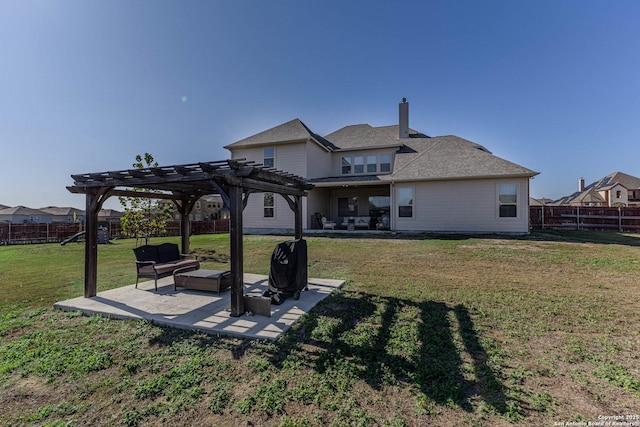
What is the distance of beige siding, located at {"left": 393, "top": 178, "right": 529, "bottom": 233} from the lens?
13625mm

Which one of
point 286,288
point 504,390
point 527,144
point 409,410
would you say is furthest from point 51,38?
point 527,144

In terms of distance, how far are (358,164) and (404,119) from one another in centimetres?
481

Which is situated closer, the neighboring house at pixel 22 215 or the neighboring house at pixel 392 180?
the neighboring house at pixel 392 180

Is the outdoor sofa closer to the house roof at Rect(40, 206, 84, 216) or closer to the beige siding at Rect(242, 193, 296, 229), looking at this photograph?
the beige siding at Rect(242, 193, 296, 229)

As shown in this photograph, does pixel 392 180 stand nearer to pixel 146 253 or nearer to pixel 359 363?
pixel 146 253

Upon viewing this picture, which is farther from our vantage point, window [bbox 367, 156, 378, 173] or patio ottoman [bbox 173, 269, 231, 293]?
window [bbox 367, 156, 378, 173]

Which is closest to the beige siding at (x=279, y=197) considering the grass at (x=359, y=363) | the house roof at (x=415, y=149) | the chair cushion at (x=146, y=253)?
the house roof at (x=415, y=149)

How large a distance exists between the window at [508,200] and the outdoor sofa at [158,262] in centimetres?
1422

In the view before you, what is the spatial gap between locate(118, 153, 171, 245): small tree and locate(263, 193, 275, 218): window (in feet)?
21.1

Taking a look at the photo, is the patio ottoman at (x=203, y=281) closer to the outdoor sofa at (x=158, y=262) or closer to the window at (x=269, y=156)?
the outdoor sofa at (x=158, y=262)

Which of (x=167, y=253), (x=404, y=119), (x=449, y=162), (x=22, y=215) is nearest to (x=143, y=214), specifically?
(x=167, y=253)

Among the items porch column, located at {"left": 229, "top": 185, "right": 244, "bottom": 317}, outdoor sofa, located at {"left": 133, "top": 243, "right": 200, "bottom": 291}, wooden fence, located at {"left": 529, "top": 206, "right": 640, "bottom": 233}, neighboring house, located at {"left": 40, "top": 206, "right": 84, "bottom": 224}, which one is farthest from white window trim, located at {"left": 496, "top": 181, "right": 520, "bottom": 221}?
neighboring house, located at {"left": 40, "top": 206, "right": 84, "bottom": 224}

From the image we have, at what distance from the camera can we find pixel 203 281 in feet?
19.2

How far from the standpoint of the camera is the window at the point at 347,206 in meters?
19.0
